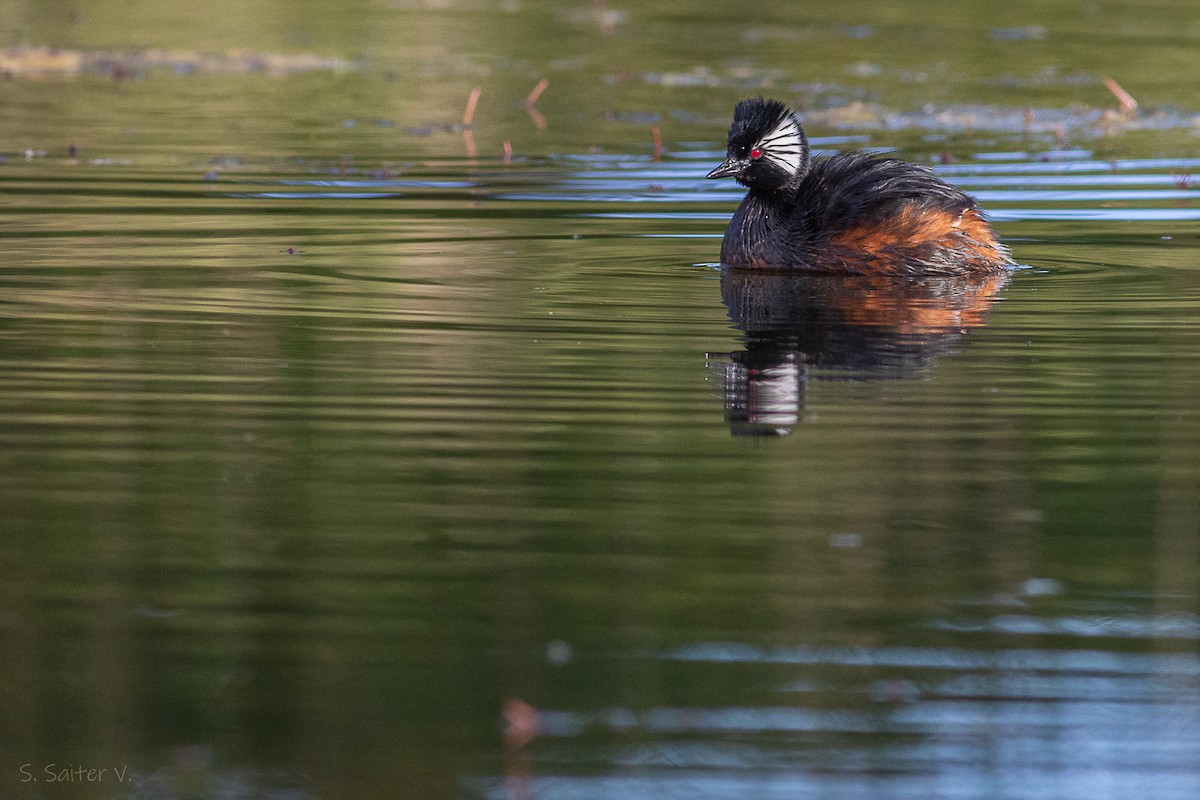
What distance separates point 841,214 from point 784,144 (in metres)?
0.74

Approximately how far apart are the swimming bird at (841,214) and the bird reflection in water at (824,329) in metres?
0.11

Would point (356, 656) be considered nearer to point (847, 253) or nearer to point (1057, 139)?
point (847, 253)

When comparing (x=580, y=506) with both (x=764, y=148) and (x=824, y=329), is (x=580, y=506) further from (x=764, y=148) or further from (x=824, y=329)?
(x=764, y=148)

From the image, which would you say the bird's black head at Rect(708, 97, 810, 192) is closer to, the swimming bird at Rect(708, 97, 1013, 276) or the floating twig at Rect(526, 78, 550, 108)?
the swimming bird at Rect(708, 97, 1013, 276)

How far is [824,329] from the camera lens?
398 inches

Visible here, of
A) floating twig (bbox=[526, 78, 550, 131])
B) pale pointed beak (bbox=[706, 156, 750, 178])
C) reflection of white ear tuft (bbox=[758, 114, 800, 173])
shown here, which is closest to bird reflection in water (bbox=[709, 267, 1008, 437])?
pale pointed beak (bbox=[706, 156, 750, 178])

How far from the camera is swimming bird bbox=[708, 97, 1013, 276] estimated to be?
1192 cm

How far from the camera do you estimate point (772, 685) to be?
191 inches

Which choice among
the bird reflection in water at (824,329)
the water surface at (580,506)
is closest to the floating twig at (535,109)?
the water surface at (580,506)

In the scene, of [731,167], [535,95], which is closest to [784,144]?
[731,167]

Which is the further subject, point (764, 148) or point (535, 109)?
point (535, 109)

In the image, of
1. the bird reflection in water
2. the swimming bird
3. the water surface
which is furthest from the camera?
the swimming bird

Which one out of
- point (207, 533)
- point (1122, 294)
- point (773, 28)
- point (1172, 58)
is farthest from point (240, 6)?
point (207, 533)

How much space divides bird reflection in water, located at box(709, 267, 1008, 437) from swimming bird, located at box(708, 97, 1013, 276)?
0.11 metres
